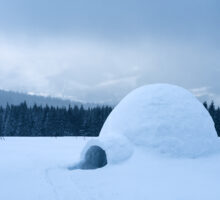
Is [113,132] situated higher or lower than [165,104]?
lower

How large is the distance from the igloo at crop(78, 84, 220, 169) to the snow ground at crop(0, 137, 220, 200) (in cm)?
45

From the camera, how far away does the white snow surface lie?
39.1ft

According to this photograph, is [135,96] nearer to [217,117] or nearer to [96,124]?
[96,124]

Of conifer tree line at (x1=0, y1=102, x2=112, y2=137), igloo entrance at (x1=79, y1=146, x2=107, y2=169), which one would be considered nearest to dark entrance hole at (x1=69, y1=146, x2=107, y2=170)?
igloo entrance at (x1=79, y1=146, x2=107, y2=169)

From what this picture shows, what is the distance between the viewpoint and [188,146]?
12.0m

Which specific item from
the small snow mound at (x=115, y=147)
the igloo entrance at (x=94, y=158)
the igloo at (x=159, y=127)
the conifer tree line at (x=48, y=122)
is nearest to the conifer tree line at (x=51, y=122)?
the conifer tree line at (x=48, y=122)

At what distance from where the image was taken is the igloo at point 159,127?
11.9 metres

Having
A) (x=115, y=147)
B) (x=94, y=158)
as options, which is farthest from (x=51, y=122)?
(x=115, y=147)

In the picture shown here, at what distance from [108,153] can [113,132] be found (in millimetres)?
1669

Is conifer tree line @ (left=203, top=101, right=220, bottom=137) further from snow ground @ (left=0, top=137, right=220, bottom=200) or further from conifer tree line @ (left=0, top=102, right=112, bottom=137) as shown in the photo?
snow ground @ (left=0, top=137, right=220, bottom=200)

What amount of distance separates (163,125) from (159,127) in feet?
0.75

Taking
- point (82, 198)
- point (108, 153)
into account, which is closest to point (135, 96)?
point (108, 153)

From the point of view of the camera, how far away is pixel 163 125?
1231 centimetres

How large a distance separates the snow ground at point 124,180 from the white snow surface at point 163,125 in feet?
1.55
